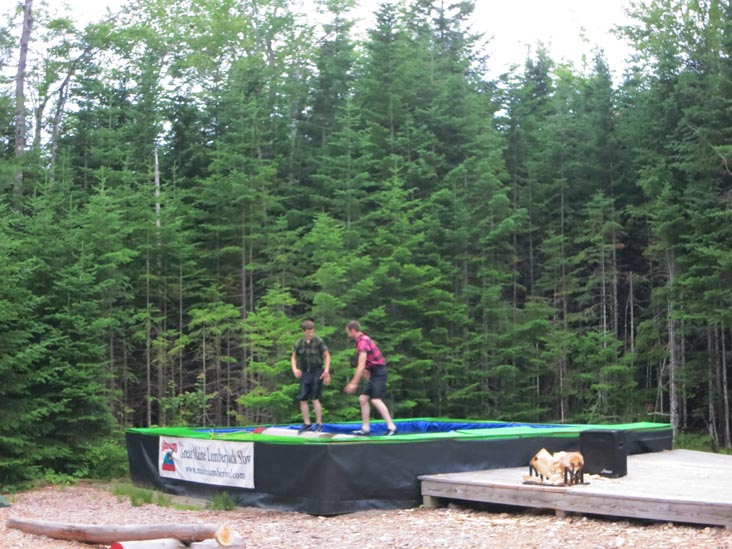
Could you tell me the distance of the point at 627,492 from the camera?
8.41m

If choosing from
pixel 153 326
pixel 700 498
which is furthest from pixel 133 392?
pixel 700 498

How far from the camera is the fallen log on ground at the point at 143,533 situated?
6.11 metres

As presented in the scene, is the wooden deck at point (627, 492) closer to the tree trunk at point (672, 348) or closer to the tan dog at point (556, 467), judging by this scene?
the tan dog at point (556, 467)

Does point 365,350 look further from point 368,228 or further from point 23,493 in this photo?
point 368,228

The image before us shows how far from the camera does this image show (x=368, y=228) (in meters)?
23.3

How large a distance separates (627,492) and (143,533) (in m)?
4.78

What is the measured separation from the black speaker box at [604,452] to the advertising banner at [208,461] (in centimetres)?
407


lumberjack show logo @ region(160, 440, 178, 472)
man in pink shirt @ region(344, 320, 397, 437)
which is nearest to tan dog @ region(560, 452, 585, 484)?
man in pink shirt @ region(344, 320, 397, 437)

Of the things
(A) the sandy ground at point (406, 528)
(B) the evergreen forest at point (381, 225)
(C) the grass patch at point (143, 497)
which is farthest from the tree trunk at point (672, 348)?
(C) the grass patch at point (143, 497)

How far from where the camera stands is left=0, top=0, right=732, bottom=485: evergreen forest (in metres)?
19.0

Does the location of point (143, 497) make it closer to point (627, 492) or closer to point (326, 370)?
point (326, 370)

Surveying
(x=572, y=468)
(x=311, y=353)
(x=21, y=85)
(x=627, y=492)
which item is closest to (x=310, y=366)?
(x=311, y=353)

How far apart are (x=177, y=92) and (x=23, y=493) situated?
16.2m

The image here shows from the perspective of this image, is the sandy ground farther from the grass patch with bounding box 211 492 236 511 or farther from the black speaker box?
the black speaker box
